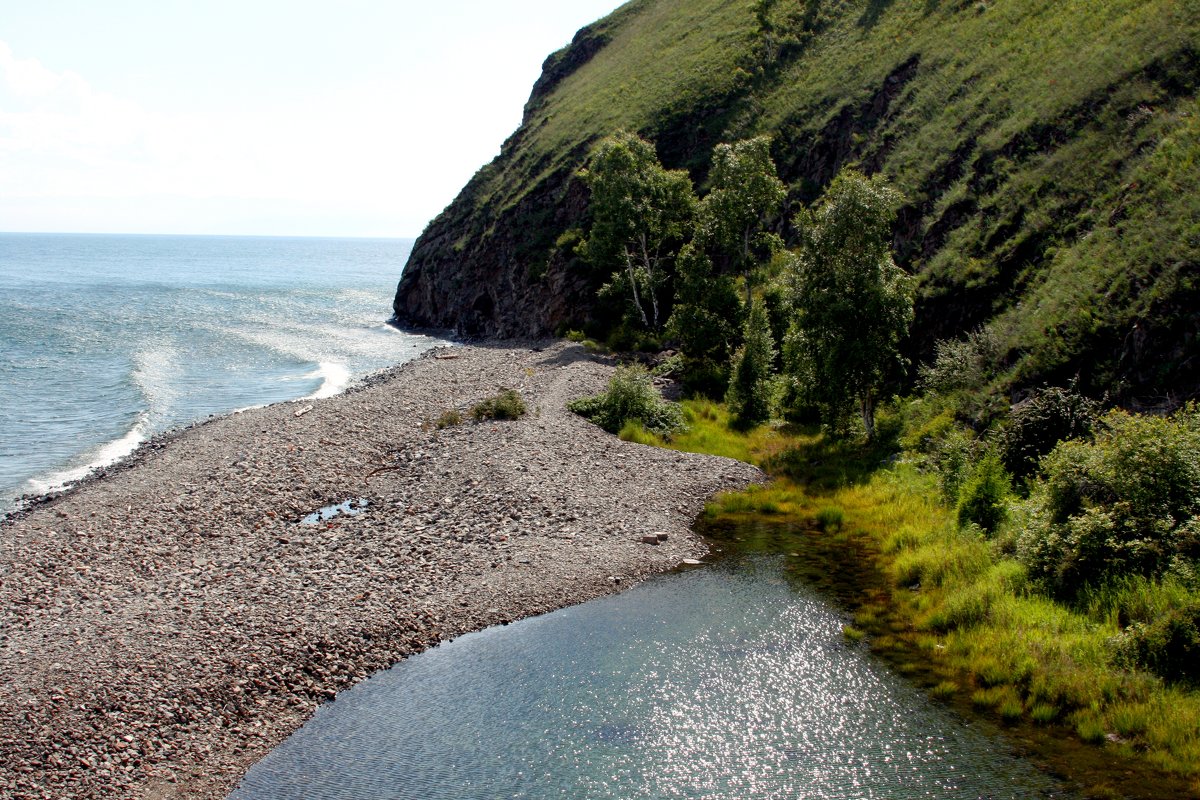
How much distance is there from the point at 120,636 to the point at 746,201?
4125cm

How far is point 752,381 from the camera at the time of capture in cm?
4244

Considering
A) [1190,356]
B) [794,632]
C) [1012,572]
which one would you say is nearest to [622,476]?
[794,632]

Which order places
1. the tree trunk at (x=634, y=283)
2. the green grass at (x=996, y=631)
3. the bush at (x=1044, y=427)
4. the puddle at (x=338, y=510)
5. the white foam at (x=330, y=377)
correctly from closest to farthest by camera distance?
1. the green grass at (x=996, y=631)
2. the bush at (x=1044, y=427)
3. the puddle at (x=338, y=510)
4. the white foam at (x=330, y=377)
5. the tree trunk at (x=634, y=283)

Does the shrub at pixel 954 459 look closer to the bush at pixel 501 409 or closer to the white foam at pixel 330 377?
the bush at pixel 501 409

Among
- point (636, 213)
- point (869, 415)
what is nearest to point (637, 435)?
point (869, 415)

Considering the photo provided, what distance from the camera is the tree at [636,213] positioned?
58.6 m

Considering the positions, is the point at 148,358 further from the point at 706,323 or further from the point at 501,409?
the point at 706,323

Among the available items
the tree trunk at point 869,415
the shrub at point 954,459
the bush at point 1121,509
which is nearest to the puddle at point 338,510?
the shrub at point 954,459

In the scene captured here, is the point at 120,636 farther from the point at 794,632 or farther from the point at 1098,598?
the point at 1098,598

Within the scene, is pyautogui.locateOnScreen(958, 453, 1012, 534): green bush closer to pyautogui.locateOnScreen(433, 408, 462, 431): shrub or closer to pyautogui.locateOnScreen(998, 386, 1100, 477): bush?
pyautogui.locateOnScreen(998, 386, 1100, 477): bush

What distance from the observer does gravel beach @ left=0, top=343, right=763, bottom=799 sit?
704 inches

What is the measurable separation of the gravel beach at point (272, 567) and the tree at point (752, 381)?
7.05m

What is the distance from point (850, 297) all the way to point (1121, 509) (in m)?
16.3

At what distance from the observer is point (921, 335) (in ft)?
131
